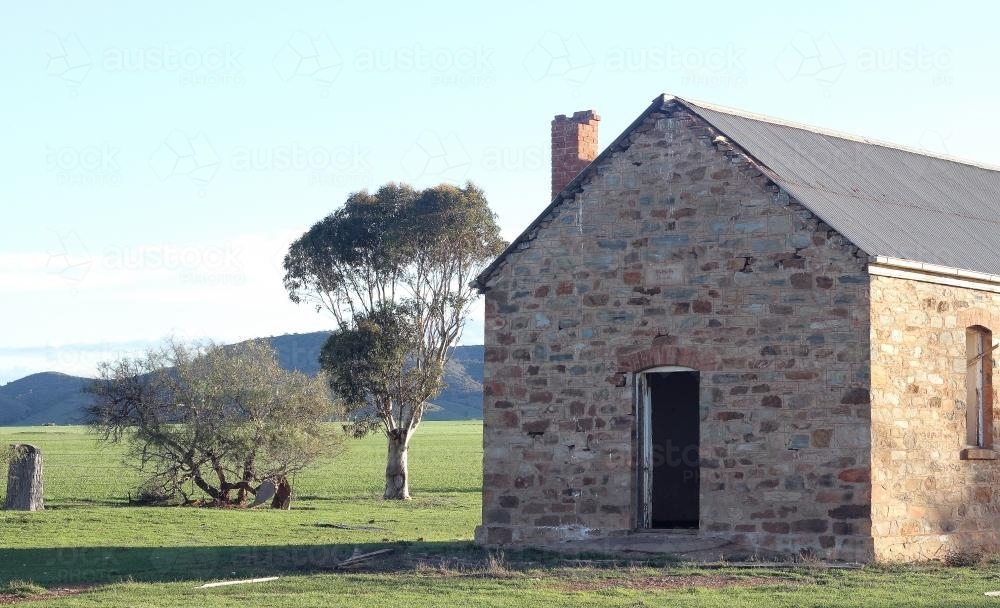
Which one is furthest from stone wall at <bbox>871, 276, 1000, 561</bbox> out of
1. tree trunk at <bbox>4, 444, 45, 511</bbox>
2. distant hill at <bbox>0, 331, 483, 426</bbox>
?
distant hill at <bbox>0, 331, 483, 426</bbox>

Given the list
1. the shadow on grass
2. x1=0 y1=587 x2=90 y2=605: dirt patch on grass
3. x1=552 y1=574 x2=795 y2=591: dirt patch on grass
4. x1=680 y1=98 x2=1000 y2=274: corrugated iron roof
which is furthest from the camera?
x1=680 y1=98 x2=1000 y2=274: corrugated iron roof

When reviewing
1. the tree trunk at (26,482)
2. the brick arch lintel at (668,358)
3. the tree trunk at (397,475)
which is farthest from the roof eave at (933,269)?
the tree trunk at (397,475)

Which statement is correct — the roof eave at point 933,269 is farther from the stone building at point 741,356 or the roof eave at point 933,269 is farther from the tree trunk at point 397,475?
the tree trunk at point 397,475

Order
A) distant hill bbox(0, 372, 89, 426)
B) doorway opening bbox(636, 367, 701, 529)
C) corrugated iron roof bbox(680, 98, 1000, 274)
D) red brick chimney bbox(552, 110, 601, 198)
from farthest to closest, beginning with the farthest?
distant hill bbox(0, 372, 89, 426)
red brick chimney bbox(552, 110, 601, 198)
doorway opening bbox(636, 367, 701, 529)
corrugated iron roof bbox(680, 98, 1000, 274)

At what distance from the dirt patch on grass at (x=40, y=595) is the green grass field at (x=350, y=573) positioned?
0.17 metres

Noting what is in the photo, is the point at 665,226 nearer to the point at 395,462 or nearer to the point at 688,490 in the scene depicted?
the point at 688,490

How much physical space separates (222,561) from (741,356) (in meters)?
7.84

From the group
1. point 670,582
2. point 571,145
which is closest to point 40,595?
point 670,582

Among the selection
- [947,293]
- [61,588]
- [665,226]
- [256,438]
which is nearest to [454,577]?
[61,588]

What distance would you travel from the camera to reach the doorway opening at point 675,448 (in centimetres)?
2200

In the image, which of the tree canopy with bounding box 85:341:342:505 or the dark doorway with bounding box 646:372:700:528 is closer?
the dark doorway with bounding box 646:372:700:528

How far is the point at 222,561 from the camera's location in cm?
1989

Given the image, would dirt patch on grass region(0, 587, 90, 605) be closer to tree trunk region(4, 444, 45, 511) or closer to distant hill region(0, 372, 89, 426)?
tree trunk region(4, 444, 45, 511)

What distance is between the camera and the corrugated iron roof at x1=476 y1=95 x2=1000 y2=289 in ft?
64.5
